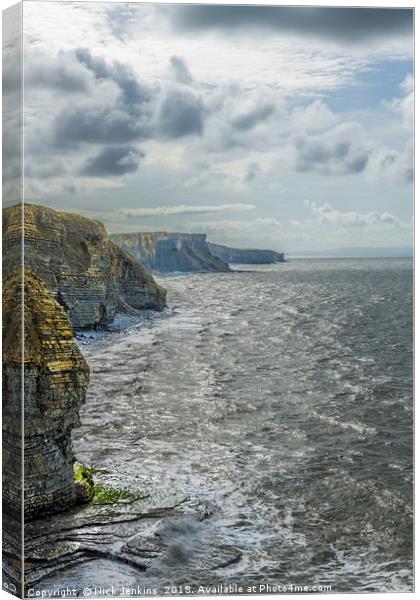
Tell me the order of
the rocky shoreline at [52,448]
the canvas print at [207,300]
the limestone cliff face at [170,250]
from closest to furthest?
the rocky shoreline at [52,448] < the canvas print at [207,300] < the limestone cliff face at [170,250]

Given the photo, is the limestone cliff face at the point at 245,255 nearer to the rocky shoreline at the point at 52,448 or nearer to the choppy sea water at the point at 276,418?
the choppy sea water at the point at 276,418

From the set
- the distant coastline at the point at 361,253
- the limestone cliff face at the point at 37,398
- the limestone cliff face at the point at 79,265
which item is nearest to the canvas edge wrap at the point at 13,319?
the limestone cliff face at the point at 37,398

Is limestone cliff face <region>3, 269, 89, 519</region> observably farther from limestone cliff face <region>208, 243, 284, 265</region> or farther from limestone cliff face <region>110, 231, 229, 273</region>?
limestone cliff face <region>208, 243, 284, 265</region>

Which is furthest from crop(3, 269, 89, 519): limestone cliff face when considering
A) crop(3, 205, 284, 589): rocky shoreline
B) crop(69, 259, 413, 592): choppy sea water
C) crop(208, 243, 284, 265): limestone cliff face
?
crop(208, 243, 284, 265): limestone cliff face

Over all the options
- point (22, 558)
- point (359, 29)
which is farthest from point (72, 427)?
point (359, 29)

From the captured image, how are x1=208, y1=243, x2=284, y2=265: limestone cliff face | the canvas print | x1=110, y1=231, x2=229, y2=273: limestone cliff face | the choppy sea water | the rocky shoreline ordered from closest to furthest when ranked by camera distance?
1. the rocky shoreline
2. the canvas print
3. the choppy sea water
4. x1=110, y1=231, x2=229, y2=273: limestone cliff face
5. x1=208, y1=243, x2=284, y2=265: limestone cliff face

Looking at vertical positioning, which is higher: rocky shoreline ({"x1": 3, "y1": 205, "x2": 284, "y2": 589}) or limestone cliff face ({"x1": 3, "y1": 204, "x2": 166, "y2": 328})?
limestone cliff face ({"x1": 3, "y1": 204, "x2": 166, "y2": 328})

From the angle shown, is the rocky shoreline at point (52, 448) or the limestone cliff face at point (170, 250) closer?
the rocky shoreline at point (52, 448)
